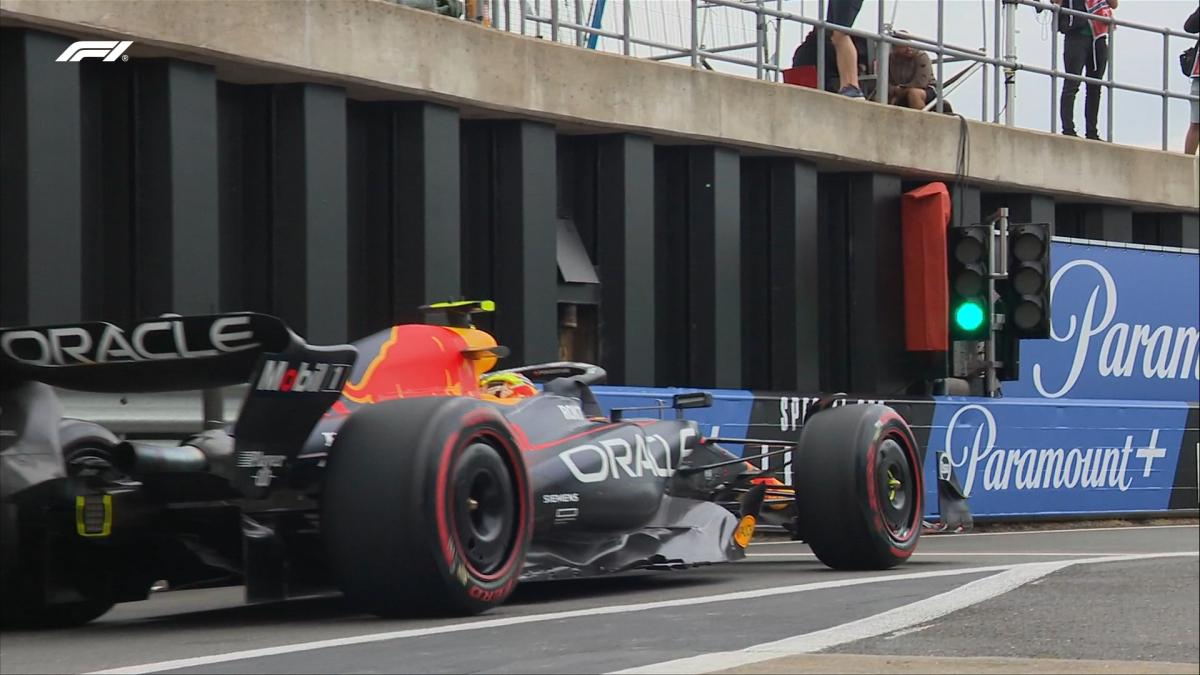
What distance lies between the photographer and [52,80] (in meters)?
13.0

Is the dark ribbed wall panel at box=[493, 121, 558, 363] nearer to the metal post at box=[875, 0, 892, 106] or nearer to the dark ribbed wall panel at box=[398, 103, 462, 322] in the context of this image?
the dark ribbed wall panel at box=[398, 103, 462, 322]

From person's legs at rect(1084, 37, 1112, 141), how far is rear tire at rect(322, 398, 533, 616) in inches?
627

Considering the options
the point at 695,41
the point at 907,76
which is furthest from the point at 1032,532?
the point at 907,76

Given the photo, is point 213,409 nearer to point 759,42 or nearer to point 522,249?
point 522,249

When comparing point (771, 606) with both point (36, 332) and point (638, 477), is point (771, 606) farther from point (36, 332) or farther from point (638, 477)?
point (36, 332)

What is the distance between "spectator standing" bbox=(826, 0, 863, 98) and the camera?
20781mm

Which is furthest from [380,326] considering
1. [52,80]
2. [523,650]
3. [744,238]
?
[523,650]

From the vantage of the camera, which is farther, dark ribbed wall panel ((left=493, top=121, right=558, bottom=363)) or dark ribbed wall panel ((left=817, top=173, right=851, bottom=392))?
dark ribbed wall panel ((left=817, top=173, right=851, bottom=392))

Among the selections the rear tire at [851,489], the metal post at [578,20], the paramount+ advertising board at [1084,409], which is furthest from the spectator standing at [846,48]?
the rear tire at [851,489]

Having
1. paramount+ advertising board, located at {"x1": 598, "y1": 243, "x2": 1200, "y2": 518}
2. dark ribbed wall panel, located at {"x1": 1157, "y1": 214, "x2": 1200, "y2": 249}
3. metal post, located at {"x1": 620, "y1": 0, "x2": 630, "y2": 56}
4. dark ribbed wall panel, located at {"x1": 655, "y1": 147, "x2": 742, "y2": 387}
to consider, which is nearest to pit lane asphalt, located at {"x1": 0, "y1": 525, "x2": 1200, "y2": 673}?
paramount+ advertising board, located at {"x1": 598, "y1": 243, "x2": 1200, "y2": 518}

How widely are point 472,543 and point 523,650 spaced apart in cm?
134

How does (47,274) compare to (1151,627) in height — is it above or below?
above

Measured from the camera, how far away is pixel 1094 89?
2364 centimetres

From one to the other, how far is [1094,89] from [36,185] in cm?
1457
